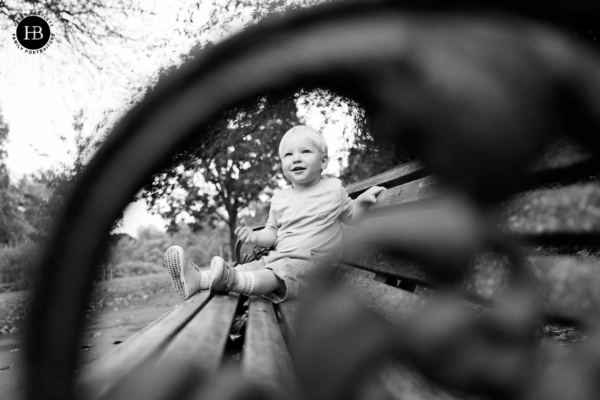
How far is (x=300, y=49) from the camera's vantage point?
19.2 inches

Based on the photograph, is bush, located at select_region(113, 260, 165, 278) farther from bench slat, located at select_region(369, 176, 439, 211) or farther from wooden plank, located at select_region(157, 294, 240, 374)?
wooden plank, located at select_region(157, 294, 240, 374)

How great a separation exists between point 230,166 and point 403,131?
3.88 m

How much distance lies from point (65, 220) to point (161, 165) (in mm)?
111

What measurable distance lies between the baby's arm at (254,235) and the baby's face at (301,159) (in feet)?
0.88

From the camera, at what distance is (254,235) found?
6.23ft

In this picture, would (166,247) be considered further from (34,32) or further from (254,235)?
(254,235)

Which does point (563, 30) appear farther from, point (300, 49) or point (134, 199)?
point (134, 199)

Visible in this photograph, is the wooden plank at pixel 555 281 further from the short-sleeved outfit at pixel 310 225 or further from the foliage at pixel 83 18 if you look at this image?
the foliage at pixel 83 18

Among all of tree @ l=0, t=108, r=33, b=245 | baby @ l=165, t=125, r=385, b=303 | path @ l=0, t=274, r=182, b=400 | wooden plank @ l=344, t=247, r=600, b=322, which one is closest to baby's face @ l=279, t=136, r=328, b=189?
baby @ l=165, t=125, r=385, b=303

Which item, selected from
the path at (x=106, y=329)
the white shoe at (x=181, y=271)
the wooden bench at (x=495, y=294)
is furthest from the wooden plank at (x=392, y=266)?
the white shoe at (x=181, y=271)

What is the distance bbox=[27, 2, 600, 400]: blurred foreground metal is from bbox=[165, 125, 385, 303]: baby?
0.98 meters

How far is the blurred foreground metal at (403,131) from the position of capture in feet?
1.57

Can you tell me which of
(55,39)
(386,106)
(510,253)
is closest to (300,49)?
(386,106)

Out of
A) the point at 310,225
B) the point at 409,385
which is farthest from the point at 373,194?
the point at 409,385
